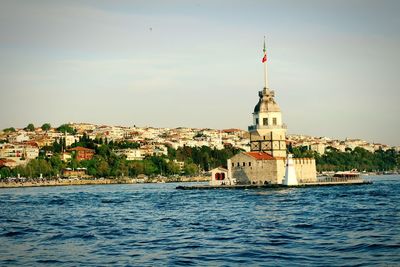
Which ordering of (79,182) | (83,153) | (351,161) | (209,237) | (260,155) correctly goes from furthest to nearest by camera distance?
1. (351,161)
2. (83,153)
3. (79,182)
4. (260,155)
5. (209,237)

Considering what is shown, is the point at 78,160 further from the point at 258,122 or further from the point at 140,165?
the point at 258,122

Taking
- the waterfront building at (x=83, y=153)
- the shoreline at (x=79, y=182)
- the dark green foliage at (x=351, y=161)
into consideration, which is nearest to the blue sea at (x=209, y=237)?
the shoreline at (x=79, y=182)

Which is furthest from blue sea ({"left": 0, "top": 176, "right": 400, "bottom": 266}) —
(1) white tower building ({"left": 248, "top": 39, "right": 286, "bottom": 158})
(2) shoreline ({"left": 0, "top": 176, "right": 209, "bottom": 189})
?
(2) shoreline ({"left": 0, "top": 176, "right": 209, "bottom": 189})

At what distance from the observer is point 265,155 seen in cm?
7025

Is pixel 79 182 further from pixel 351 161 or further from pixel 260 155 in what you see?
pixel 351 161

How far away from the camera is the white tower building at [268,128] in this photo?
72.0 metres

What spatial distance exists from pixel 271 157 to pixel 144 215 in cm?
3361

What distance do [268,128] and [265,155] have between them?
3.23m

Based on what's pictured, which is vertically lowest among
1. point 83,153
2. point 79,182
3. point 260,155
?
point 79,182

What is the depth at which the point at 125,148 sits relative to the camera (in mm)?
155500

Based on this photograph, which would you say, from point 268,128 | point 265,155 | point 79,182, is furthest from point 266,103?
point 79,182

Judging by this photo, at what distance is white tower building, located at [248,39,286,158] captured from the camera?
236 feet

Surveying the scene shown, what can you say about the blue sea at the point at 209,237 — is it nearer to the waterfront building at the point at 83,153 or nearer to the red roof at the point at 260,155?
the red roof at the point at 260,155

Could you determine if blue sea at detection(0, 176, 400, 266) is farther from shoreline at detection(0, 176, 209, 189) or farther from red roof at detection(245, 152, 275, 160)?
shoreline at detection(0, 176, 209, 189)
